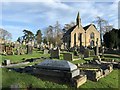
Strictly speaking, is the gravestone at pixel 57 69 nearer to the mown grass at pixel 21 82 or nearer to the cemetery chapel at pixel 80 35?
the mown grass at pixel 21 82

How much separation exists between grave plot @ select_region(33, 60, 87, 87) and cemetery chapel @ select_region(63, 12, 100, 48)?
46437 mm

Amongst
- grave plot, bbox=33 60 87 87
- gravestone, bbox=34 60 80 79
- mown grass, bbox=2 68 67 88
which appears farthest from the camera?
gravestone, bbox=34 60 80 79

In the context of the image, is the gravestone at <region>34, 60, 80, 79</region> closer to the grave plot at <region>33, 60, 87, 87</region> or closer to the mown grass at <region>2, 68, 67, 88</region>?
the grave plot at <region>33, 60, 87, 87</region>

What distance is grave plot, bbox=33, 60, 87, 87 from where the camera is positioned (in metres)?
A: 10.2

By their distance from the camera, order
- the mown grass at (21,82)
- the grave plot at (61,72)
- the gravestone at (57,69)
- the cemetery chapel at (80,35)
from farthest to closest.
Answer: the cemetery chapel at (80,35) → the gravestone at (57,69) → the grave plot at (61,72) → the mown grass at (21,82)

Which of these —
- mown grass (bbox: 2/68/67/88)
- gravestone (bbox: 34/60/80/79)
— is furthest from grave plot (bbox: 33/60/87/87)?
mown grass (bbox: 2/68/67/88)

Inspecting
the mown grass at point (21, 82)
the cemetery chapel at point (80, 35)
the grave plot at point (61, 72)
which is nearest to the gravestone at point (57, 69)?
the grave plot at point (61, 72)

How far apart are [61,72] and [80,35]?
168 feet

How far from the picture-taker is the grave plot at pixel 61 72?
33.4ft

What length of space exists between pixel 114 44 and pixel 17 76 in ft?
121

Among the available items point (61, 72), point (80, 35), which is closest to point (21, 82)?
point (61, 72)

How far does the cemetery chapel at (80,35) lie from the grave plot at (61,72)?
46437 mm

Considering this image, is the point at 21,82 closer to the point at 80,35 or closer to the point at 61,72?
the point at 61,72

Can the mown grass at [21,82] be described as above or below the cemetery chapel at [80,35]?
below
